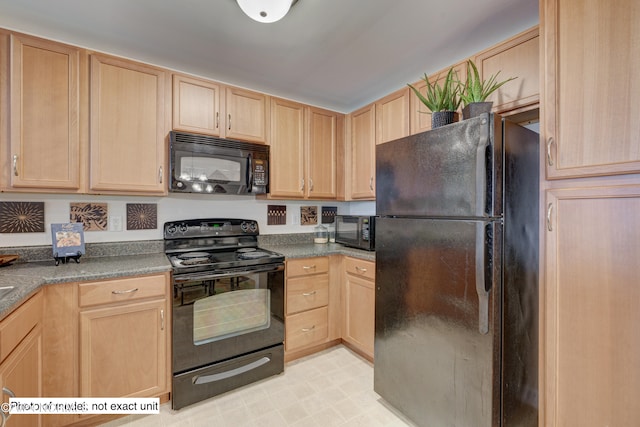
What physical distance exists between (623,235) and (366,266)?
147cm

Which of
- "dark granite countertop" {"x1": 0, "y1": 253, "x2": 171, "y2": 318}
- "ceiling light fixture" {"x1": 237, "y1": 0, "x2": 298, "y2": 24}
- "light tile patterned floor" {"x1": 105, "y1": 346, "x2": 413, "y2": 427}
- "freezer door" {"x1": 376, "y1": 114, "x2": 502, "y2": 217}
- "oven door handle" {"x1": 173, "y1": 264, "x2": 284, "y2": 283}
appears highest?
"ceiling light fixture" {"x1": 237, "y1": 0, "x2": 298, "y2": 24}

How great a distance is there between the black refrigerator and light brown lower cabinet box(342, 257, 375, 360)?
20.2 inches

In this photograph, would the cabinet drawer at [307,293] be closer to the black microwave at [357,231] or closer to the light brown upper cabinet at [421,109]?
the black microwave at [357,231]

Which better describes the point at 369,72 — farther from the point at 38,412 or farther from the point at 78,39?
the point at 38,412

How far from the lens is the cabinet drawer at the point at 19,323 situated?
1.06 metres

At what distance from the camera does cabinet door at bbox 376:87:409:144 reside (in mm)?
2255

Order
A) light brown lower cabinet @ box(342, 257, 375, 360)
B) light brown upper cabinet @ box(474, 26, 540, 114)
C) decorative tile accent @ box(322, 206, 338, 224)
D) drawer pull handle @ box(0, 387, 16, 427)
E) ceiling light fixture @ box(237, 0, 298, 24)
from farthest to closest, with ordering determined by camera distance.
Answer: decorative tile accent @ box(322, 206, 338, 224), light brown lower cabinet @ box(342, 257, 375, 360), light brown upper cabinet @ box(474, 26, 540, 114), ceiling light fixture @ box(237, 0, 298, 24), drawer pull handle @ box(0, 387, 16, 427)

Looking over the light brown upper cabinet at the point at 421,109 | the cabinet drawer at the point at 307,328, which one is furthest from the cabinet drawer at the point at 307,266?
the light brown upper cabinet at the point at 421,109

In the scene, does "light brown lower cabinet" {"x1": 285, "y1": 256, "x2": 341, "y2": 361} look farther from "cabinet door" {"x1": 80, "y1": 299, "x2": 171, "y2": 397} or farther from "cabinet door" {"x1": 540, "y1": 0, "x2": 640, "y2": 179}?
"cabinet door" {"x1": 540, "y1": 0, "x2": 640, "y2": 179}

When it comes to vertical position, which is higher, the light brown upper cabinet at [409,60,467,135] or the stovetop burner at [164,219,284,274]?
the light brown upper cabinet at [409,60,467,135]

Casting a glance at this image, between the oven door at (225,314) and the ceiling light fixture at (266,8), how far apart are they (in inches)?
60.5

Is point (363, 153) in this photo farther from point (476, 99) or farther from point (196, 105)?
point (196, 105)

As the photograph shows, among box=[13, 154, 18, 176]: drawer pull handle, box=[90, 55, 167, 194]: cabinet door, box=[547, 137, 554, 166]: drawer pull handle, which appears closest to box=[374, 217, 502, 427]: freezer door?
box=[547, 137, 554, 166]: drawer pull handle

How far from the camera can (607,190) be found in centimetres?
105
